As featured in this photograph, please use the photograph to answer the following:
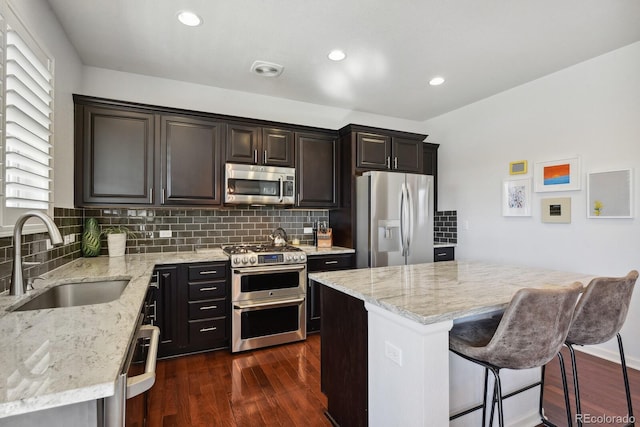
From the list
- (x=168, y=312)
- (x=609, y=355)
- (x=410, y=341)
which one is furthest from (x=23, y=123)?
(x=609, y=355)

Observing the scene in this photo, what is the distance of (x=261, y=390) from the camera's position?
7.60 feet

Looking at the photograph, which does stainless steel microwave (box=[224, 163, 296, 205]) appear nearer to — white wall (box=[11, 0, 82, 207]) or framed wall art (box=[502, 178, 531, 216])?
white wall (box=[11, 0, 82, 207])

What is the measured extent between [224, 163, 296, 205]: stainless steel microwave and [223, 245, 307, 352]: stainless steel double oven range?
536 millimetres

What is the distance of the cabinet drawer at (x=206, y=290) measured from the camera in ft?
9.43

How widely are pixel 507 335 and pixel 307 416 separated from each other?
1.37 meters

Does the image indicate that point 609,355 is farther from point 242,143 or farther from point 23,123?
point 23,123

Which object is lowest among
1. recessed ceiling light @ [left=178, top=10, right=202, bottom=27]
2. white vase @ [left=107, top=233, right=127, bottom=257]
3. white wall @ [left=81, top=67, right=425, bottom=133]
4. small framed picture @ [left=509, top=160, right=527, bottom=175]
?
white vase @ [left=107, top=233, right=127, bottom=257]

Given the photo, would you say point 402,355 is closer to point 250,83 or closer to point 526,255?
point 526,255

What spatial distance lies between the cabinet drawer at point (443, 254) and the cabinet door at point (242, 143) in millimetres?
2597

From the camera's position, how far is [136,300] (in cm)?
147

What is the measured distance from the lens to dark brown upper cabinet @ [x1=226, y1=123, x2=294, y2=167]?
3.28 meters

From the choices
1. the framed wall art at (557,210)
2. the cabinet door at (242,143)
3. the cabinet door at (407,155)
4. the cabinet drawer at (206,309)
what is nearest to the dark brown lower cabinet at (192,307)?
the cabinet drawer at (206,309)

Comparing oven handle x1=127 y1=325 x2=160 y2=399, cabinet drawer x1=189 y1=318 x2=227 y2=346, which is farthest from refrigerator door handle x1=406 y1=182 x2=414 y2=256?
oven handle x1=127 y1=325 x2=160 y2=399

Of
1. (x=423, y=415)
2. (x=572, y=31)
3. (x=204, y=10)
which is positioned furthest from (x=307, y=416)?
(x=572, y=31)
